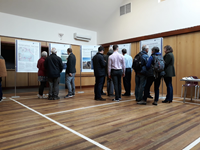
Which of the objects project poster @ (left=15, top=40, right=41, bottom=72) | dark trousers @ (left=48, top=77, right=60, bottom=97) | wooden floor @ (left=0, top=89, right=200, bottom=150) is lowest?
wooden floor @ (left=0, top=89, right=200, bottom=150)

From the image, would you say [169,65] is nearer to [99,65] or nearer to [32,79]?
[99,65]

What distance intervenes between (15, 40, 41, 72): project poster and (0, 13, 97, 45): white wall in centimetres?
105

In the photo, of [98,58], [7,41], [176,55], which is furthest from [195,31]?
[7,41]

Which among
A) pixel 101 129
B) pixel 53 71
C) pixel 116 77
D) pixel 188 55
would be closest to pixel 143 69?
pixel 116 77

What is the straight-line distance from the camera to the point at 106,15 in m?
7.52

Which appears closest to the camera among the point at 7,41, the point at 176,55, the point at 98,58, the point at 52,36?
the point at 98,58

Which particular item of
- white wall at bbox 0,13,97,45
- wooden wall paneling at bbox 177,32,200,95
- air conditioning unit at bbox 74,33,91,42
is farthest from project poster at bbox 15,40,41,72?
wooden wall paneling at bbox 177,32,200,95

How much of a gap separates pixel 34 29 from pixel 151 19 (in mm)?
4621

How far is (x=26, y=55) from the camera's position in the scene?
17.3ft

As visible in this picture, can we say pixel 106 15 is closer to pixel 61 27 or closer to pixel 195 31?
pixel 61 27

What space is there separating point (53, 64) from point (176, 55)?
4.07 meters

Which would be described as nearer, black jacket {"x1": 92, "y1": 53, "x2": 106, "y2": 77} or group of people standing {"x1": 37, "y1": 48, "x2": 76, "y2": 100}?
black jacket {"x1": 92, "y1": 53, "x2": 106, "y2": 77}

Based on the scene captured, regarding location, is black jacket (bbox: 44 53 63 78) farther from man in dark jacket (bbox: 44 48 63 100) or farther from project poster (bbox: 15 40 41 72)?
project poster (bbox: 15 40 41 72)

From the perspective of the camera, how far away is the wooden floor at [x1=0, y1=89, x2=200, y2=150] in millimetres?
1705
